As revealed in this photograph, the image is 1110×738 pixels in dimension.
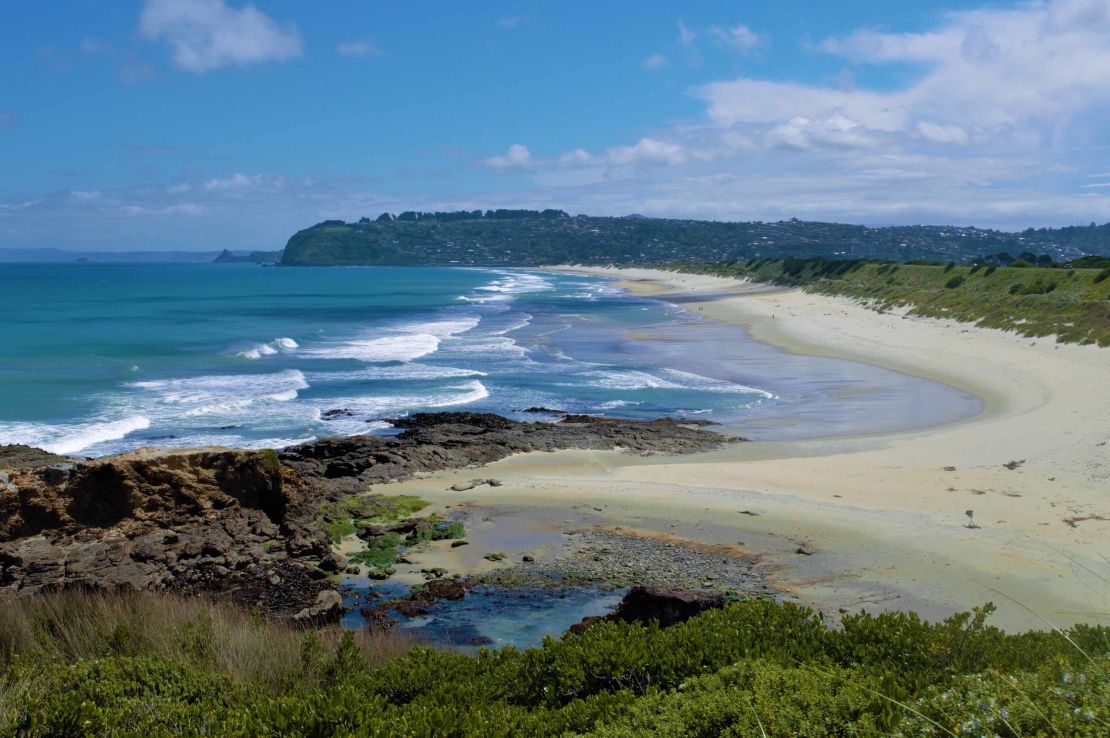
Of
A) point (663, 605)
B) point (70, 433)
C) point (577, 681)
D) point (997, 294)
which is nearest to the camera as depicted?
point (577, 681)

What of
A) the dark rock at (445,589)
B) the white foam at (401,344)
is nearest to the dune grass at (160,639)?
the dark rock at (445,589)

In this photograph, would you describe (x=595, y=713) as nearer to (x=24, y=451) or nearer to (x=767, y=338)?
(x=24, y=451)

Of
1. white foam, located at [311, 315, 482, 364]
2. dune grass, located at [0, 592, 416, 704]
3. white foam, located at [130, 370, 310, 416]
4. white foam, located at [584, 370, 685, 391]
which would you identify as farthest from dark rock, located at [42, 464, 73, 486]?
white foam, located at [311, 315, 482, 364]

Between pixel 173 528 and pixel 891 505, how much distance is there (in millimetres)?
11461

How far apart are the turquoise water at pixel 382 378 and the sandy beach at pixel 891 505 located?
120 inches

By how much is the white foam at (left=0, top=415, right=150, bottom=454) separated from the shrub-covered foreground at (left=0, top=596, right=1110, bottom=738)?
13.7 m

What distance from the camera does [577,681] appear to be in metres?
6.30

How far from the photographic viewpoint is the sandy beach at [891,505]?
441 inches

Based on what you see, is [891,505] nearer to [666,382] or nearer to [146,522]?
[146,522]

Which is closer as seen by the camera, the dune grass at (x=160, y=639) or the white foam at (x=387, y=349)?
the dune grass at (x=160, y=639)

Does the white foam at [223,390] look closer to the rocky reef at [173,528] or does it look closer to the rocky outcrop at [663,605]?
the rocky reef at [173,528]

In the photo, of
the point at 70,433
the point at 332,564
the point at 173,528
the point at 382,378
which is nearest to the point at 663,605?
the point at 332,564

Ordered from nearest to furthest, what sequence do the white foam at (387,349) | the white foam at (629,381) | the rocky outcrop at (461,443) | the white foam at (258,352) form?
the rocky outcrop at (461,443)
the white foam at (629,381)
the white foam at (387,349)
the white foam at (258,352)

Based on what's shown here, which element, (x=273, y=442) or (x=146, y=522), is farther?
(x=273, y=442)
